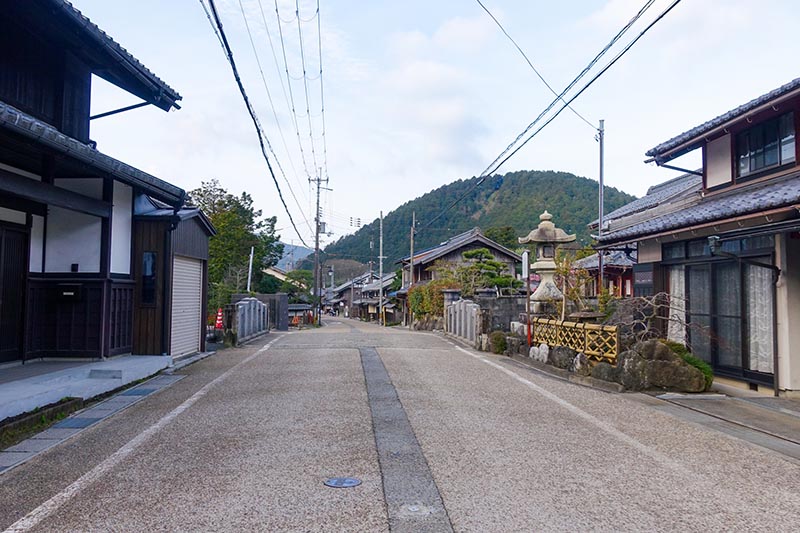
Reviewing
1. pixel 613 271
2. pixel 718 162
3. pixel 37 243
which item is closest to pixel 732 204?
pixel 718 162

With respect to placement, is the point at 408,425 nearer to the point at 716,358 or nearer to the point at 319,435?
the point at 319,435

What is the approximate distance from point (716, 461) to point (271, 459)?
14.0 feet

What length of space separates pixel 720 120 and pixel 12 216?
12.3 meters

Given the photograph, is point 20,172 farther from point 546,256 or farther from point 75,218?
point 546,256

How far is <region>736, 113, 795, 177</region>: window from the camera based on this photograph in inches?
408

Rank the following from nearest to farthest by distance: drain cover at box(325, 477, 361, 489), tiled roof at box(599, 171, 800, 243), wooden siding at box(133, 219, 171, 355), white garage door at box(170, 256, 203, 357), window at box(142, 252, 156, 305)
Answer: drain cover at box(325, 477, 361, 489) → tiled roof at box(599, 171, 800, 243) → wooden siding at box(133, 219, 171, 355) → window at box(142, 252, 156, 305) → white garage door at box(170, 256, 203, 357)

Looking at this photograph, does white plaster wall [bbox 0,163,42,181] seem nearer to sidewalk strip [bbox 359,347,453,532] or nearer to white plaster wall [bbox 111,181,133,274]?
white plaster wall [bbox 111,181,133,274]

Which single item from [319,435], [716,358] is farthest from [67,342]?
[716,358]

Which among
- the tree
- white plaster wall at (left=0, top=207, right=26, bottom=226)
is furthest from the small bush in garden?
the tree

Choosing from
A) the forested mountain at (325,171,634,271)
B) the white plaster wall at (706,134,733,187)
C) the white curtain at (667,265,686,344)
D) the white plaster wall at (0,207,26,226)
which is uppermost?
the forested mountain at (325,171,634,271)

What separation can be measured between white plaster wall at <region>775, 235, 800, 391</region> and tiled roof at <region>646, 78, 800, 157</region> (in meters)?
2.46

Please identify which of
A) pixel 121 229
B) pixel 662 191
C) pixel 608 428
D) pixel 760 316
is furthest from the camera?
pixel 662 191

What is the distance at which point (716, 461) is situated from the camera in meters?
5.88

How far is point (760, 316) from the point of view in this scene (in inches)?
384
